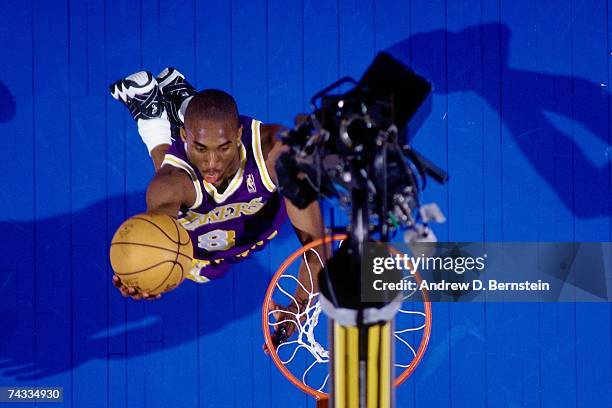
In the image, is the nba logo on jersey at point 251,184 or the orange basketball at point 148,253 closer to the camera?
the orange basketball at point 148,253

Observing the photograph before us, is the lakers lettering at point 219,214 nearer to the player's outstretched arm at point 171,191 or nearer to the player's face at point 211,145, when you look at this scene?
the player's outstretched arm at point 171,191

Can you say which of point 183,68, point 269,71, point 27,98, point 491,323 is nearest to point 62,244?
point 27,98

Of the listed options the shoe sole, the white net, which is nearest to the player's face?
the shoe sole

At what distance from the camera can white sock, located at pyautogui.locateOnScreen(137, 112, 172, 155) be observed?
3.30 m

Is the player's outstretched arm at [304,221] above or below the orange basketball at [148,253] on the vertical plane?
above

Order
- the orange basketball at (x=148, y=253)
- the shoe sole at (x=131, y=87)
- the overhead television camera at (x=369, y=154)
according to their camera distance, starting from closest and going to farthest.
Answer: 1. the overhead television camera at (x=369, y=154)
2. the orange basketball at (x=148, y=253)
3. the shoe sole at (x=131, y=87)

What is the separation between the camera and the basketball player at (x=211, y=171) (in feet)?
9.48

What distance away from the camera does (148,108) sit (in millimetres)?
3273

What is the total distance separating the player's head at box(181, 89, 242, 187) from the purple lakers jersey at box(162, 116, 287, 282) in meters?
0.17

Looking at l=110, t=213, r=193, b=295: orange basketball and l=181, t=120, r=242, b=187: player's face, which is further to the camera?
l=181, t=120, r=242, b=187: player's face

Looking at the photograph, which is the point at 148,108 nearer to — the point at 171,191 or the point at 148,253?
the point at 171,191

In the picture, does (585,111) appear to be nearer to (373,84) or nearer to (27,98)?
(373,84)

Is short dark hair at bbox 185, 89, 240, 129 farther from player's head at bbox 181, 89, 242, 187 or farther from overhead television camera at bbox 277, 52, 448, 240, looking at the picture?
overhead television camera at bbox 277, 52, 448, 240
